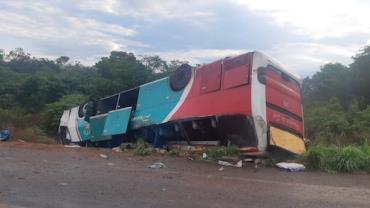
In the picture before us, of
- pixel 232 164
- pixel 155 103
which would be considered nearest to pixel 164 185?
pixel 232 164

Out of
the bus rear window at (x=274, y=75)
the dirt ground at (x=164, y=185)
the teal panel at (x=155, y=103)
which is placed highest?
the bus rear window at (x=274, y=75)

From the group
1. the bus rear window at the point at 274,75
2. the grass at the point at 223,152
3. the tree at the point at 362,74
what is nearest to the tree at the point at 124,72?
the tree at the point at 362,74

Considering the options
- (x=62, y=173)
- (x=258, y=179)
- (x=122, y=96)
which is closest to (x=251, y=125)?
(x=258, y=179)

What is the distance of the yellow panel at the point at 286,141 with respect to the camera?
10.1m

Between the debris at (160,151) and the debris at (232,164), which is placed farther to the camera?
the debris at (160,151)

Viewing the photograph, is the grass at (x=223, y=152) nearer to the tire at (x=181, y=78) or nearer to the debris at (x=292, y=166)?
the debris at (x=292, y=166)

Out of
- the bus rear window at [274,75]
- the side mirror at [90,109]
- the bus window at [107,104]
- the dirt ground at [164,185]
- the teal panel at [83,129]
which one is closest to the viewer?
the dirt ground at [164,185]

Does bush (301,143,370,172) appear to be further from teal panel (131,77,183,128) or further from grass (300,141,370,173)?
teal panel (131,77,183,128)

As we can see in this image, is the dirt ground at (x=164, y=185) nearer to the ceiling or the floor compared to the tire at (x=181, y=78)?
nearer to the floor

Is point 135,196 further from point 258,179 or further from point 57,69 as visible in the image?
point 57,69

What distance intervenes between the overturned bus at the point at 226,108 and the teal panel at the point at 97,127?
1.59 meters

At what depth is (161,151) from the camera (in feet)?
38.4

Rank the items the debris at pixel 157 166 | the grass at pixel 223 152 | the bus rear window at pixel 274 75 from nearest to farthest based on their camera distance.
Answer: the debris at pixel 157 166 < the bus rear window at pixel 274 75 < the grass at pixel 223 152

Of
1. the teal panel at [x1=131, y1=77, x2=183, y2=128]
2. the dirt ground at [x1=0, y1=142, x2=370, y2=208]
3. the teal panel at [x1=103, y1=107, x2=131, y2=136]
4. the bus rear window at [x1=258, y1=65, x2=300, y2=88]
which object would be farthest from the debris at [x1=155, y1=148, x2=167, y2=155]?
the bus rear window at [x1=258, y1=65, x2=300, y2=88]
